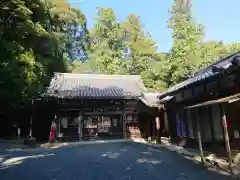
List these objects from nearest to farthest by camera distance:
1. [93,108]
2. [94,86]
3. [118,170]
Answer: [118,170] → [93,108] → [94,86]

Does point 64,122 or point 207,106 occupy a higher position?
point 207,106

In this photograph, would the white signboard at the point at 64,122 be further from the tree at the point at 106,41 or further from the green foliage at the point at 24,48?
the tree at the point at 106,41

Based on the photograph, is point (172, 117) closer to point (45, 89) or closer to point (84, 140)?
point (84, 140)

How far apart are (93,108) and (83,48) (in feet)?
60.6

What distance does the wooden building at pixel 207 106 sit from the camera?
32.3 ft

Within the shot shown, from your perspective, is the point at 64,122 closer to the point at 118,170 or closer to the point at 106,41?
the point at 118,170

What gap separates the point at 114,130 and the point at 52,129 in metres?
6.27

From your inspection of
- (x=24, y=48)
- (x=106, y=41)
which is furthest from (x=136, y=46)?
(x=24, y=48)

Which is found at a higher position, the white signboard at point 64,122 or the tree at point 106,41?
the tree at point 106,41

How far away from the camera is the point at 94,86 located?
83.5ft

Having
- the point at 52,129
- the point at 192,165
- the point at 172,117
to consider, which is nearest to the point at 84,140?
the point at 52,129

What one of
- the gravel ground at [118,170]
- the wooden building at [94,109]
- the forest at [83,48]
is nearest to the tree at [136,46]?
the forest at [83,48]

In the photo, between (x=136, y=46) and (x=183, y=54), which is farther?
(x=136, y=46)

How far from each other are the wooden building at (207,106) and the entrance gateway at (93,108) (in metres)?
6.03
